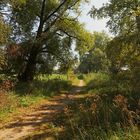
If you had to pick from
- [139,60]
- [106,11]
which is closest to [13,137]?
[139,60]

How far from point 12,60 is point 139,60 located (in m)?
13.2

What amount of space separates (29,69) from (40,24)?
4.04 meters

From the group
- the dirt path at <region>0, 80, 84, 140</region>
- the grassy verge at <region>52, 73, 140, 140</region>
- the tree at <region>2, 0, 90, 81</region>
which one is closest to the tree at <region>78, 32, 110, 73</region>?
the tree at <region>2, 0, 90, 81</region>

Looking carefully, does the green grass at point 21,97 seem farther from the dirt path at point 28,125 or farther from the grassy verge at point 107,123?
the grassy verge at point 107,123

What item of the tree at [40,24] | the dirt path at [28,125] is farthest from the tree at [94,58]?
the dirt path at [28,125]

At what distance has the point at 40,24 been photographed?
28.7 meters

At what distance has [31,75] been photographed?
1142 inches

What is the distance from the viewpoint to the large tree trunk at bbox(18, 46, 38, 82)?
28469mm

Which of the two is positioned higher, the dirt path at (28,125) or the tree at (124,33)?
the tree at (124,33)

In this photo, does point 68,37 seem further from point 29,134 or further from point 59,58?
point 29,134

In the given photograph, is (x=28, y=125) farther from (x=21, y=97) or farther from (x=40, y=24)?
(x=40, y=24)

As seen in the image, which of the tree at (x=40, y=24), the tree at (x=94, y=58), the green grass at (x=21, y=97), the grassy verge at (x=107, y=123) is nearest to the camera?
the grassy verge at (x=107, y=123)

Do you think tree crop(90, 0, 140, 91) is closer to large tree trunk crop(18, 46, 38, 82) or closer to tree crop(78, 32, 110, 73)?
large tree trunk crop(18, 46, 38, 82)

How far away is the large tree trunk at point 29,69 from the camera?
2847 centimetres
